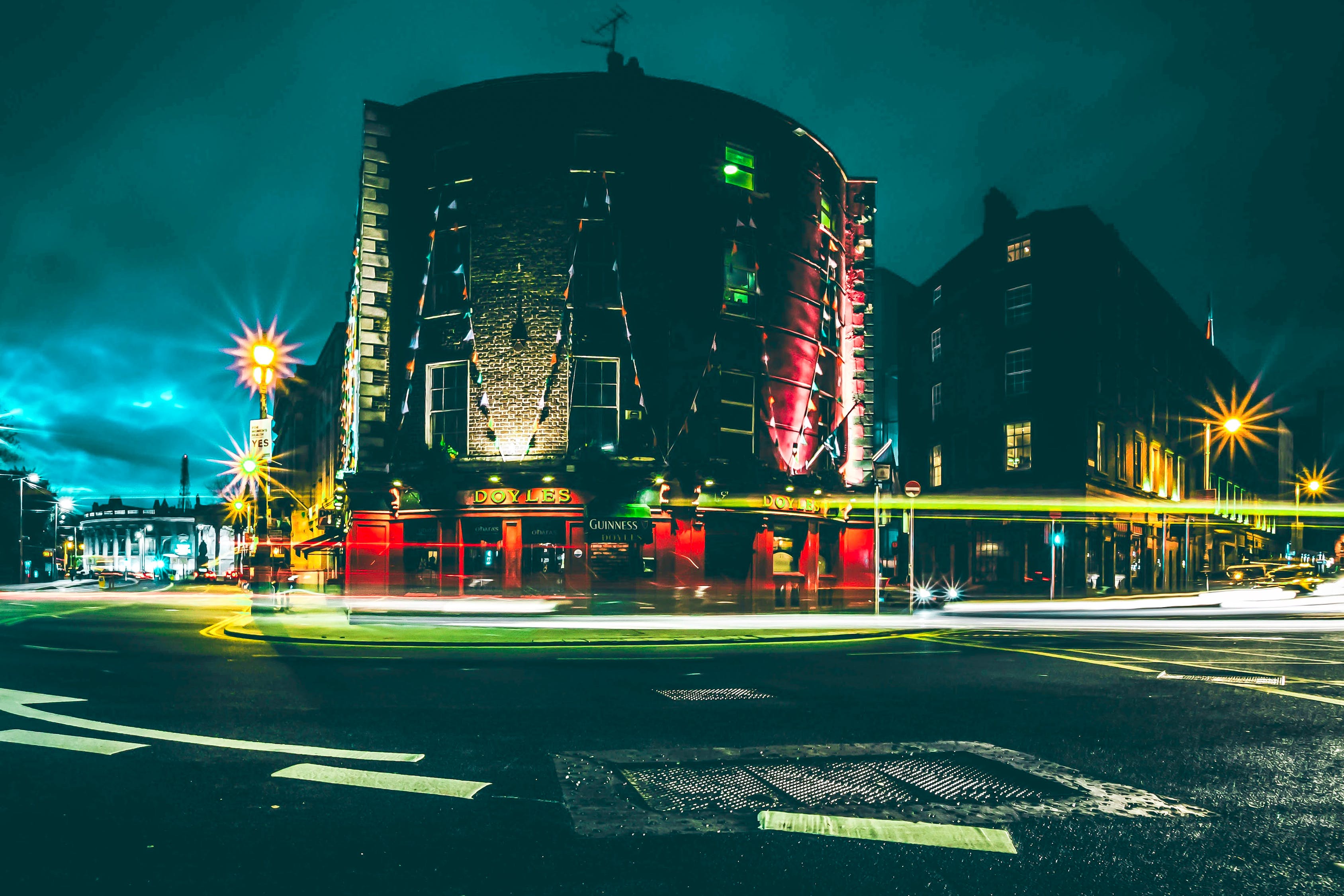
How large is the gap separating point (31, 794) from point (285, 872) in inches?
101

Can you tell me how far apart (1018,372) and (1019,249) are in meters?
5.77

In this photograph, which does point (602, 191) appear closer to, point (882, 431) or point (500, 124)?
point (500, 124)

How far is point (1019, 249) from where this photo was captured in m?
43.2

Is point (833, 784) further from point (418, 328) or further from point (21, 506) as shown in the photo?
point (21, 506)

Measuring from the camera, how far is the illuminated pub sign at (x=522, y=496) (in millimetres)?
29047

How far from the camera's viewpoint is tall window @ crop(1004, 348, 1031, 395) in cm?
4284

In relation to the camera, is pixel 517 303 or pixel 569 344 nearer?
pixel 569 344

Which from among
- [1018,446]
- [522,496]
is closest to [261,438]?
[522,496]

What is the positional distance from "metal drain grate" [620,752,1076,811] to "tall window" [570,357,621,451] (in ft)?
75.4

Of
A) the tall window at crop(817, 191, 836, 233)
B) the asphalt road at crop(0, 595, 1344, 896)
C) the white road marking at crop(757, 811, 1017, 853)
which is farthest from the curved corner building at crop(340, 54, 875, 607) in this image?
the white road marking at crop(757, 811, 1017, 853)

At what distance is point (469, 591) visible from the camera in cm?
2961

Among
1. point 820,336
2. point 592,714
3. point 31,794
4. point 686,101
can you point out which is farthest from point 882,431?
point 31,794

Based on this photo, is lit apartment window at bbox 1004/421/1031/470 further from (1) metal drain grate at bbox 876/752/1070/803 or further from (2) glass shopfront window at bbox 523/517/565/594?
(1) metal drain grate at bbox 876/752/1070/803

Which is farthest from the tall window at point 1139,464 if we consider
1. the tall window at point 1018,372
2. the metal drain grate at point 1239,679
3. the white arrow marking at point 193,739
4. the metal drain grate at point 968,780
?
the white arrow marking at point 193,739
